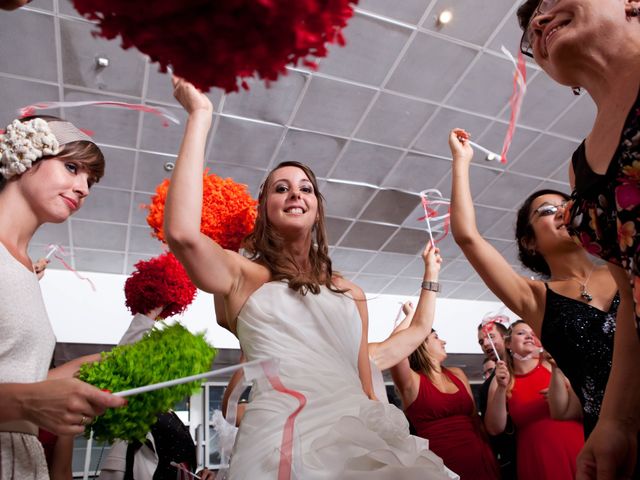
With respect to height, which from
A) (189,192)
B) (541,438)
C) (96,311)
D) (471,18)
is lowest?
(541,438)

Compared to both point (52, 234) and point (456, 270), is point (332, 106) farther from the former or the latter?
point (456, 270)

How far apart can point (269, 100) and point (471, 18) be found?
1618 millimetres

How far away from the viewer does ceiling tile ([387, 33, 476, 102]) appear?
3.86m

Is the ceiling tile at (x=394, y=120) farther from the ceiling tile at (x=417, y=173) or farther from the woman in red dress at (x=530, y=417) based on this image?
the woman in red dress at (x=530, y=417)

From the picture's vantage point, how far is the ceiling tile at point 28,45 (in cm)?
344

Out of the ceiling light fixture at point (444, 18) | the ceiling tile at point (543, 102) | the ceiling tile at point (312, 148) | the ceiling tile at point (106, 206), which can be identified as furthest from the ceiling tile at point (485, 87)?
the ceiling tile at point (106, 206)

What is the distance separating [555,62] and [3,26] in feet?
12.1

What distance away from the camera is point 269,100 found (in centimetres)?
426

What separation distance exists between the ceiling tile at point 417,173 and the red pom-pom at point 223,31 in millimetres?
4531

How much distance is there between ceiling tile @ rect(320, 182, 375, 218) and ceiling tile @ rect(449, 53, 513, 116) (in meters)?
1.51

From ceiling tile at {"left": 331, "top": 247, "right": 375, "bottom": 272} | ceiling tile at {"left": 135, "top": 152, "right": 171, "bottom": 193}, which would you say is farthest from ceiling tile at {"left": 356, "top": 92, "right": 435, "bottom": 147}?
ceiling tile at {"left": 331, "top": 247, "right": 375, "bottom": 272}

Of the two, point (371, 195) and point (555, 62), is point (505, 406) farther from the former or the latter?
point (371, 195)

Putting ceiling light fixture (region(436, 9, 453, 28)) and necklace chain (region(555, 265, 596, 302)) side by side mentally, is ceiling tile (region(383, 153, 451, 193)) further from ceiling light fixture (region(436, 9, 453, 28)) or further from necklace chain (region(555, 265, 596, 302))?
necklace chain (region(555, 265, 596, 302))

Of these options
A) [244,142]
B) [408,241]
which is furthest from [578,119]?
[244,142]
